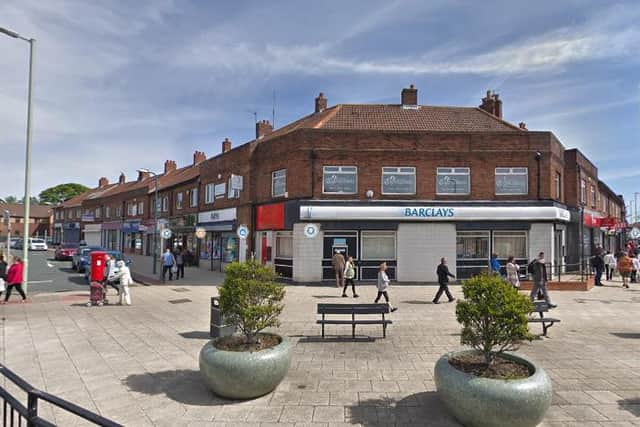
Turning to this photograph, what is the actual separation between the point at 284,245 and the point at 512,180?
37.2 feet

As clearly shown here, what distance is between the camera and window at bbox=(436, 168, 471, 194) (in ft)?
62.0

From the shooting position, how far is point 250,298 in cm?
582

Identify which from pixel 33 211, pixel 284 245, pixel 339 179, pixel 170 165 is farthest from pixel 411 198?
pixel 33 211

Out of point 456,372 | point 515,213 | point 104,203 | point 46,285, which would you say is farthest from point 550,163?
point 104,203

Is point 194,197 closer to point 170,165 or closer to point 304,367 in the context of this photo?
point 170,165

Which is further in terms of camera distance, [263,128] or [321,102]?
[263,128]

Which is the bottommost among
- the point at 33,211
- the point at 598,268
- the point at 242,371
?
the point at 242,371

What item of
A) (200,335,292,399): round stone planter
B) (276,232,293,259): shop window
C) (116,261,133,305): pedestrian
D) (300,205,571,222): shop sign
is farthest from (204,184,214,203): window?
(200,335,292,399): round stone planter

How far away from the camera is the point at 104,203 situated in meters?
50.8

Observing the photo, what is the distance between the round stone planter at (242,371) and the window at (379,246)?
13494mm

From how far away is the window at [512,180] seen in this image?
19.0 metres

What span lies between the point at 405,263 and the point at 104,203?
45.0 metres

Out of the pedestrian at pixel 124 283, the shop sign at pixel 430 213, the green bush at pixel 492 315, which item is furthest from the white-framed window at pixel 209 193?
the green bush at pixel 492 315

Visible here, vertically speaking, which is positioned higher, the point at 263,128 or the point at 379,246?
the point at 263,128
